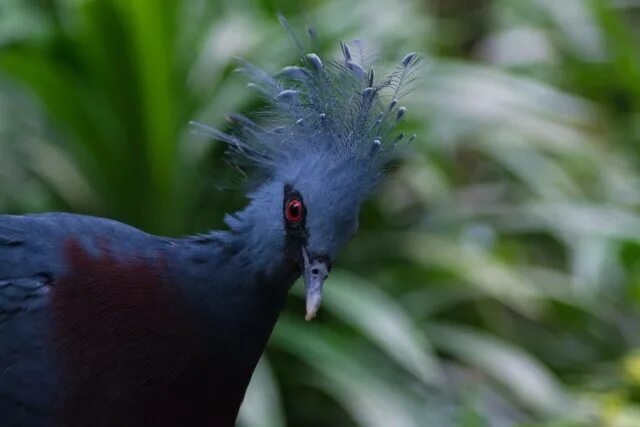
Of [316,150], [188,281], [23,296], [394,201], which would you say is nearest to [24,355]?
[23,296]

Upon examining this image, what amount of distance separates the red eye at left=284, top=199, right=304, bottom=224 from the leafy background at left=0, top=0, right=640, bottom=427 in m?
1.01

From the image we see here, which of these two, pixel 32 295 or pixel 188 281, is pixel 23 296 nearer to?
pixel 32 295

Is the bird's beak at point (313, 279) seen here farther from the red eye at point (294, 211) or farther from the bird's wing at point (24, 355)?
the bird's wing at point (24, 355)

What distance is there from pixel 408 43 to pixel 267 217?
2031mm

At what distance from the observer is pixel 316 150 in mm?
1977

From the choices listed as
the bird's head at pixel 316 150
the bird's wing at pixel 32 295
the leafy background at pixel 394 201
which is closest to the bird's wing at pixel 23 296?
the bird's wing at pixel 32 295

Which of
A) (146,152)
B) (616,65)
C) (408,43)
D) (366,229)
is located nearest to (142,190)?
(146,152)

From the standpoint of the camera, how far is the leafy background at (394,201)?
318 cm

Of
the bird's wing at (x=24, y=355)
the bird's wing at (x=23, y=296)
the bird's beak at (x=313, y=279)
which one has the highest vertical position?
the bird's beak at (x=313, y=279)

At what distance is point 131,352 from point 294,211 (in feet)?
1.23

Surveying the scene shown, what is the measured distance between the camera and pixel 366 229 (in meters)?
3.66

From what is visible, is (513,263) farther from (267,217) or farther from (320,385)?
(267,217)

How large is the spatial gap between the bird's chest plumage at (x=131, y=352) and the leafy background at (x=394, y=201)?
0.91 metres

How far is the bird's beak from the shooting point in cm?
183
